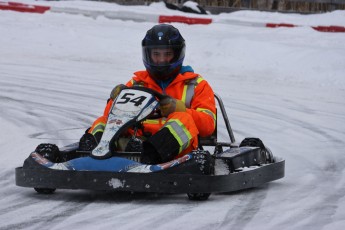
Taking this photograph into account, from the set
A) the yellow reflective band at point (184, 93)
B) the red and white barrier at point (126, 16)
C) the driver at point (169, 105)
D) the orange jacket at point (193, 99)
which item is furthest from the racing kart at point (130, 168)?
the red and white barrier at point (126, 16)

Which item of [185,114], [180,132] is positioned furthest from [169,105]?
[180,132]

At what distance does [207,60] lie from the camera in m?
16.2

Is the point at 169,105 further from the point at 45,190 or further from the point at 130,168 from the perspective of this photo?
the point at 45,190

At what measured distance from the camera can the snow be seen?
5.57 m

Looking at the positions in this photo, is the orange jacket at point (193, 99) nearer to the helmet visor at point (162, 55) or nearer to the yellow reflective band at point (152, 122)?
the yellow reflective band at point (152, 122)

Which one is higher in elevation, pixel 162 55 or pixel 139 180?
pixel 162 55

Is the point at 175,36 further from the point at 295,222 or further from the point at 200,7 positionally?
the point at 200,7

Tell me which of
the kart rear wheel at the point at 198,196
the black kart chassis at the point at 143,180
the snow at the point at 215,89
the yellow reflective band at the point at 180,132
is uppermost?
the yellow reflective band at the point at 180,132

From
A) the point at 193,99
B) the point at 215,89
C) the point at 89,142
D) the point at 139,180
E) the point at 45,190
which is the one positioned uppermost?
the point at 193,99

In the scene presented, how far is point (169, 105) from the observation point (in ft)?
21.5

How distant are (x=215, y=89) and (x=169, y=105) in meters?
6.93

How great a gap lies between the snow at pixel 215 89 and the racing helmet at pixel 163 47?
1.13 m

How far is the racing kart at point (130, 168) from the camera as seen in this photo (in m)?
5.90

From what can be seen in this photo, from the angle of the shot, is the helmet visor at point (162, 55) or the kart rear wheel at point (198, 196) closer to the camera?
Answer: the kart rear wheel at point (198, 196)
